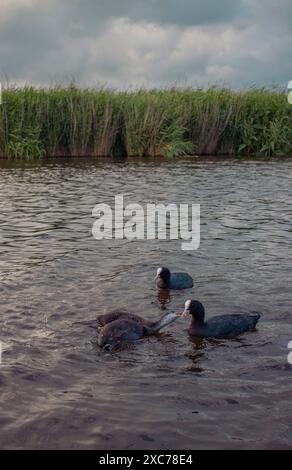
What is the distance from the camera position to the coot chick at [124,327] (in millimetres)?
6359

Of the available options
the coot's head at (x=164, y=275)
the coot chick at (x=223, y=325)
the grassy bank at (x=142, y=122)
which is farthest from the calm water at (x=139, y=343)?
the grassy bank at (x=142, y=122)

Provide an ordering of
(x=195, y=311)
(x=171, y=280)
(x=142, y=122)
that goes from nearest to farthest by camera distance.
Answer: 1. (x=195, y=311)
2. (x=171, y=280)
3. (x=142, y=122)

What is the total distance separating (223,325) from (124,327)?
1.12m

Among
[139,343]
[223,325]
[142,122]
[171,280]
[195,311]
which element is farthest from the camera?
[142,122]

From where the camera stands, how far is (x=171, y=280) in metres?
8.41

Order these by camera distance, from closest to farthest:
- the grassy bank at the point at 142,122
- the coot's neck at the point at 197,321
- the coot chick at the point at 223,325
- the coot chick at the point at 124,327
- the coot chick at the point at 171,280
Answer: the coot chick at the point at 124,327 < the coot chick at the point at 223,325 < the coot's neck at the point at 197,321 < the coot chick at the point at 171,280 < the grassy bank at the point at 142,122

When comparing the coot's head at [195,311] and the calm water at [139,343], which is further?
the coot's head at [195,311]

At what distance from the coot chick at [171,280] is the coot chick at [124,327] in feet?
4.42

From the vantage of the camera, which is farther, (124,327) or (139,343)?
(139,343)

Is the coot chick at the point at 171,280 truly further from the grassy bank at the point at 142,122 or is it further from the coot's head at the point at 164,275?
the grassy bank at the point at 142,122

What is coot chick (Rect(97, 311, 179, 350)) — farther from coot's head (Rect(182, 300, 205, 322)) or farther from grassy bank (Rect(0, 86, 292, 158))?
grassy bank (Rect(0, 86, 292, 158))

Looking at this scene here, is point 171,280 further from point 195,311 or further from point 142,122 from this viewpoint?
point 142,122

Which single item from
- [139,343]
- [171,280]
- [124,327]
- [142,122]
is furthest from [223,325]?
[142,122]
